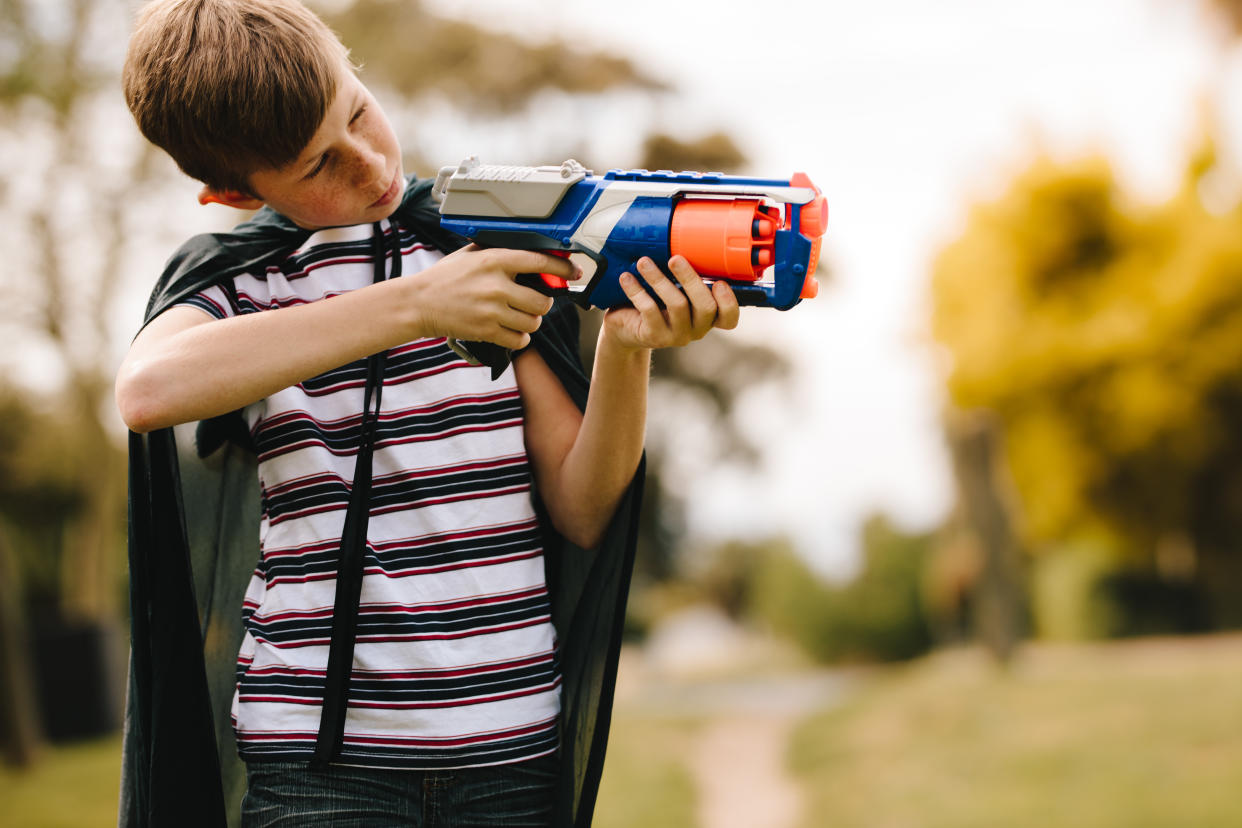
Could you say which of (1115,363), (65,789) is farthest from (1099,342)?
(65,789)

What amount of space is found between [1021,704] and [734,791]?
242cm

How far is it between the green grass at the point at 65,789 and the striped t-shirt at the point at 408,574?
6.36 m

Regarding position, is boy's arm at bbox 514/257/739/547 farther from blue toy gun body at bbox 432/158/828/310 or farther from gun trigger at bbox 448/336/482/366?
gun trigger at bbox 448/336/482/366

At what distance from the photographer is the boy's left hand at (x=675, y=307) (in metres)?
1.53

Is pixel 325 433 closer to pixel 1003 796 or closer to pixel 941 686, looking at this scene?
pixel 1003 796

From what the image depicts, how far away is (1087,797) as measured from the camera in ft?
20.5

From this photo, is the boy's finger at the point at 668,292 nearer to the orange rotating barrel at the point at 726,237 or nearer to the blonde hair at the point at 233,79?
the orange rotating barrel at the point at 726,237

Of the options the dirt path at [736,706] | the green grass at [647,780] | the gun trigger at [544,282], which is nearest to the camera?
the gun trigger at [544,282]

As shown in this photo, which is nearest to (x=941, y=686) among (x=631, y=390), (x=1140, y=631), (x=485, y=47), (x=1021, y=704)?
(x=1021, y=704)

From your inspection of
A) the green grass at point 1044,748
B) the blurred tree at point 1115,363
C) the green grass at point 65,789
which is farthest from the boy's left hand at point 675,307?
the blurred tree at point 1115,363

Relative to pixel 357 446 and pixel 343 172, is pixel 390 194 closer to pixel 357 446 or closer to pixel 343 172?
pixel 343 172

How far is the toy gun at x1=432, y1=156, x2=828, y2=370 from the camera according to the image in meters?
1.51

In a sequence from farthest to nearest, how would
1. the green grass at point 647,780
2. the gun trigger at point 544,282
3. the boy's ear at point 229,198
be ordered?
the green grass at point 647,780
the boy's ear at point 229,198
the gun trigger at point 544,282

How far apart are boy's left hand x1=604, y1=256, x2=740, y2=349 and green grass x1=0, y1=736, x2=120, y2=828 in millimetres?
6904
